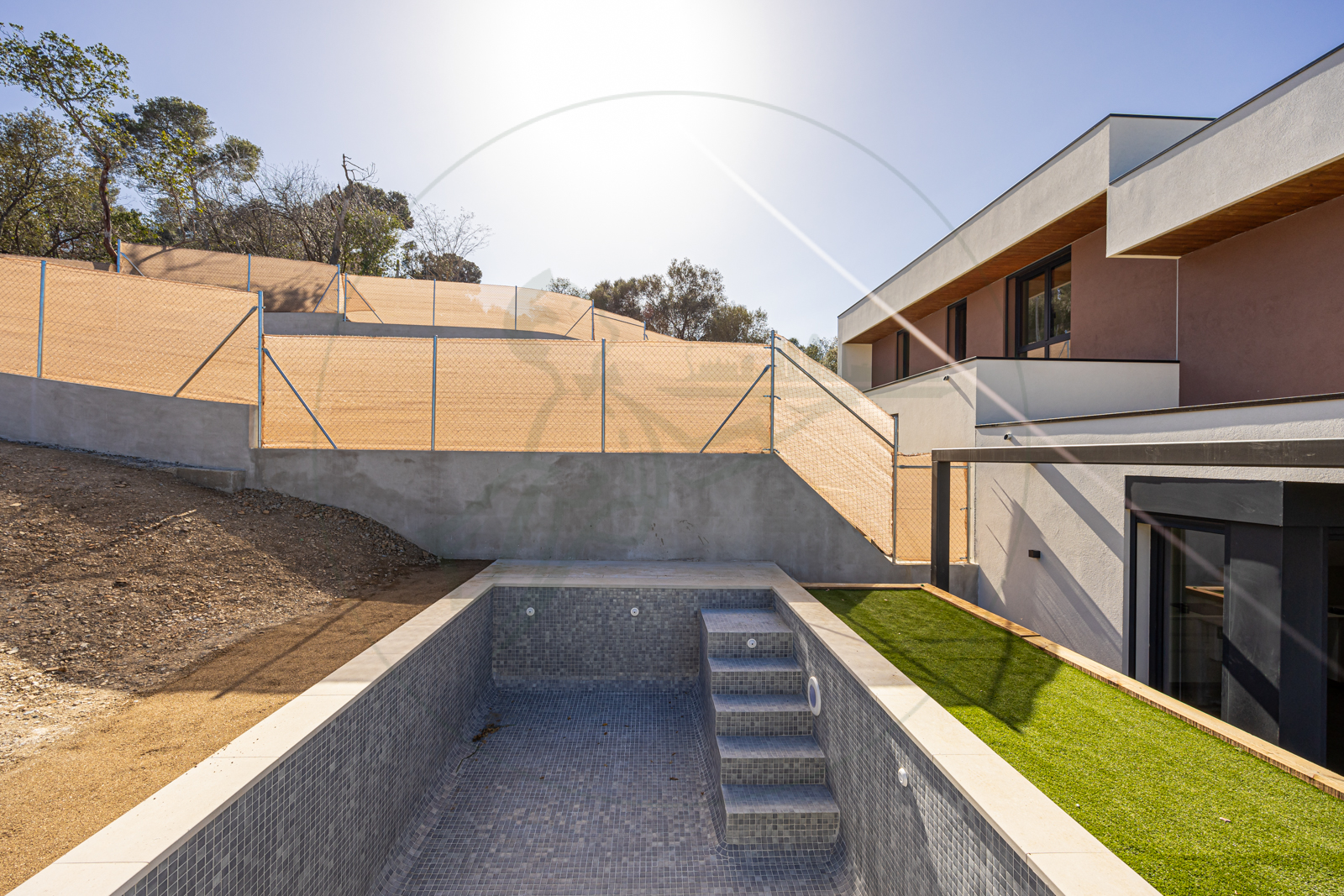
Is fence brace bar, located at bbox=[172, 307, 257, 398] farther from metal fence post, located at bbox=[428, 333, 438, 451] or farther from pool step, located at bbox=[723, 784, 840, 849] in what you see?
pool step, located at bbox=[723, 784, 840, 849]

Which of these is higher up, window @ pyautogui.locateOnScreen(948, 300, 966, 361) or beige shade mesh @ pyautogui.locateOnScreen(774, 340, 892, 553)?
window @ pyautogui.locateOnScreen(948, 300, 966, 361)

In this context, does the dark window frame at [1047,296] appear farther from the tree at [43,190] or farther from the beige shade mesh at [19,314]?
the tree at [43,190]

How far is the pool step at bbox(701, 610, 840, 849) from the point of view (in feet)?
13.0

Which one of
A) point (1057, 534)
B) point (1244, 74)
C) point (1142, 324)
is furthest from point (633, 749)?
point (1244, 74)

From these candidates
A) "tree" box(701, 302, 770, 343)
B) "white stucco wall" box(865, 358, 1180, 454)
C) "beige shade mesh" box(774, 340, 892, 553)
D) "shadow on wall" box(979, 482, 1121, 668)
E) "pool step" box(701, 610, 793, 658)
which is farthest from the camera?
"tree" box(701, 302, 770, 343)

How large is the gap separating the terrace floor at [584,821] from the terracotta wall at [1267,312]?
7.02 m

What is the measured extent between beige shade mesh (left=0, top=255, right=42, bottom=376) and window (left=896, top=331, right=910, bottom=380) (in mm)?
16496

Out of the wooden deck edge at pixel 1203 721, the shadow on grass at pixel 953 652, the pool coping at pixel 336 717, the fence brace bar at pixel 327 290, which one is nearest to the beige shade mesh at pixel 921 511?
the shadow on grass at pixel 953 652

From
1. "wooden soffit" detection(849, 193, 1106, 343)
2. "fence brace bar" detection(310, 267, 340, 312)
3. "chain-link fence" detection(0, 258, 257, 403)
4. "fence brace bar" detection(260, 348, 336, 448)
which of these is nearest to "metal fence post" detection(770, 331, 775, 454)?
"wooden soffit" detection(849, 193, 1106, 343)

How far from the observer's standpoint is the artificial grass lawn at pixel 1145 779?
87.0 inches

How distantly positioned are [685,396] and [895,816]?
589cm

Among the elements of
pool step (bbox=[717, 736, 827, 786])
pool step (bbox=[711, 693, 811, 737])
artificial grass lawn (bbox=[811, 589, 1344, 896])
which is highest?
artificial grass lawn (bbox=[811, 589, 1344, 896])

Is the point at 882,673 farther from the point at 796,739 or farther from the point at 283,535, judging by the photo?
the point at 283,535

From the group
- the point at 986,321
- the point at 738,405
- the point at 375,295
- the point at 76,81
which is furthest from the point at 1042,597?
the point at 76,81
